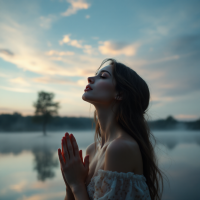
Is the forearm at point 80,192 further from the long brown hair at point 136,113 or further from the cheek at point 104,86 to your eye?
the cheek at point 104,86

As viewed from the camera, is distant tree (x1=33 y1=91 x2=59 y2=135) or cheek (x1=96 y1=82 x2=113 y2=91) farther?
distant tree (x1=33 y1=91 x2=59 y2=135)

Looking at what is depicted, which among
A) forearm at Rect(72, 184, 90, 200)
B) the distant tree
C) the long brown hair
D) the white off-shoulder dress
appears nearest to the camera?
the white off-shoulder dress

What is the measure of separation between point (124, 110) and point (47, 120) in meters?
17.1

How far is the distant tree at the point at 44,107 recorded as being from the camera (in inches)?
683

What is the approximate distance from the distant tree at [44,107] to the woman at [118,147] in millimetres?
16775

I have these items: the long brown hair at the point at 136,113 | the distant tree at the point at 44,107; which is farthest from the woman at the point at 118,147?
the distant tree at the point at 44,107

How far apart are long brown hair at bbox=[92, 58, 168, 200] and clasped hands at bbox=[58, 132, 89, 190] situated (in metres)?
0.41

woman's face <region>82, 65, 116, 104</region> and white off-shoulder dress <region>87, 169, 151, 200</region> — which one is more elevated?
woman's face <region>82, 65, 116, 104</region>

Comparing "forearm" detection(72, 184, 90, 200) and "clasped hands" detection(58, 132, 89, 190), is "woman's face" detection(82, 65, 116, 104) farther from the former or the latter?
"forearm" detection(72, 184, 90, 200)

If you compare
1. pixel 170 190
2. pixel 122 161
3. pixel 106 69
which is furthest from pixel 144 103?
pixel 170 190

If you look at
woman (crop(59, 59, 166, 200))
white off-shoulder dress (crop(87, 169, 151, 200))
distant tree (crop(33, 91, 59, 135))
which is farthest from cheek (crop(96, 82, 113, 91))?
distant tree (crop(33, 91, 59, 135))

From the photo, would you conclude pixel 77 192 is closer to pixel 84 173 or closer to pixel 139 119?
pixel 84 173

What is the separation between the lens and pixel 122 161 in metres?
1.13

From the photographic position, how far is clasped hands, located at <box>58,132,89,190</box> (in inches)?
50.5
